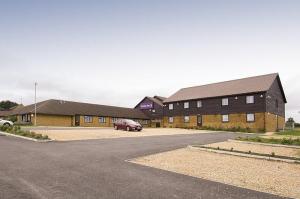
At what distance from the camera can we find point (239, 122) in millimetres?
47250

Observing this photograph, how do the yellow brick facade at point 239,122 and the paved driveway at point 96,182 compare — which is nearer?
the paved driveway at point 96,182

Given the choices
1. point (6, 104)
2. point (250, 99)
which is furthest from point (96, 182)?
point (6, 104)

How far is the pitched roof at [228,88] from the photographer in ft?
154

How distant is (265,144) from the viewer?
18.1m

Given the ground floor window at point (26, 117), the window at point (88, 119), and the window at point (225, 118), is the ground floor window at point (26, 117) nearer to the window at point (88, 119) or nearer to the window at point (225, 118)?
the window at point (88, 119)

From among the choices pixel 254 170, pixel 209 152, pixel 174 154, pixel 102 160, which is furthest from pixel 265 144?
pixel 102 160

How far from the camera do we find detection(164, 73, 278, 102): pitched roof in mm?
46944

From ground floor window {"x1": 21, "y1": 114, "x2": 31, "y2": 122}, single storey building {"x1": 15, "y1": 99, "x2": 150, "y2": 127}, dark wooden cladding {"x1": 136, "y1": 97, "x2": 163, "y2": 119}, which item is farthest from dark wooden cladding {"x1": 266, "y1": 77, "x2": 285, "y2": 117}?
ground floor window {"x1": 21, "y1": 114, "x2": 31, "y2": 122}

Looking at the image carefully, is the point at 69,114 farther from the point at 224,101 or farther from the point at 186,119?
the point at 224,101

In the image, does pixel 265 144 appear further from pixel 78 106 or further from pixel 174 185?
pixel 78 106

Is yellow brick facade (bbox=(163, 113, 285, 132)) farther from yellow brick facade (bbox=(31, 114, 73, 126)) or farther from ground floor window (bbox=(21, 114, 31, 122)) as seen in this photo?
ground floor window (bbox=(21, 114, 31, 122))

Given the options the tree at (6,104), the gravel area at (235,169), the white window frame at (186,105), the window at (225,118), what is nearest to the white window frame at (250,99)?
the window at (225,118)

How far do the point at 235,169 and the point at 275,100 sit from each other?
4242 centimetres

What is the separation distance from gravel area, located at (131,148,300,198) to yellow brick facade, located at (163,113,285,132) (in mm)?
32222
